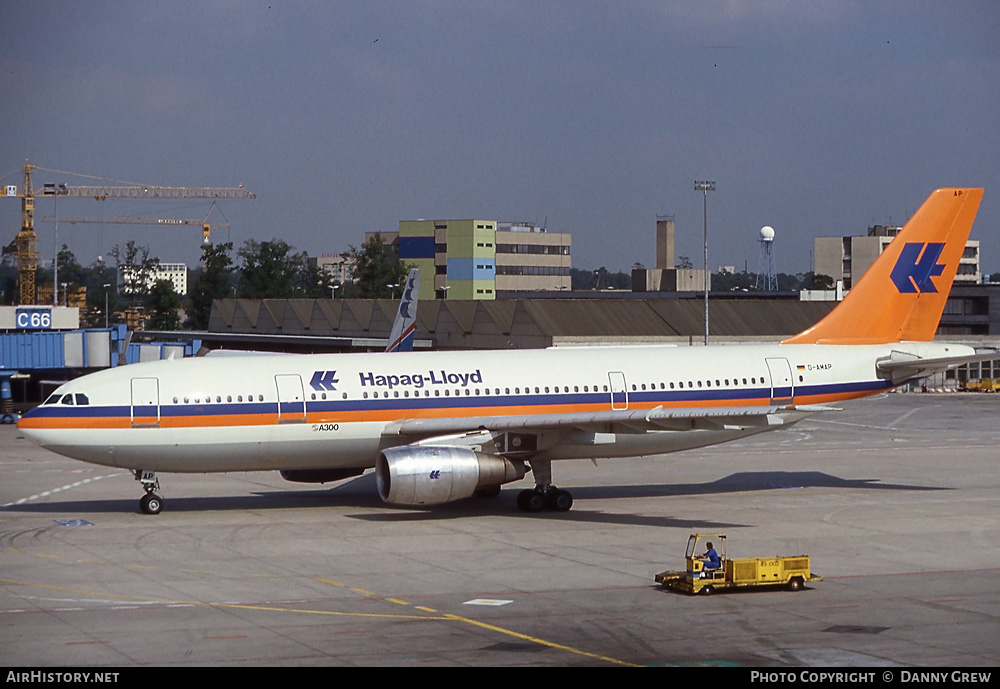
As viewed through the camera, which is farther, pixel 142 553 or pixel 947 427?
→ pixel 947 427

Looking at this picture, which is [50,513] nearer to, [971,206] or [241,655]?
[241,655]

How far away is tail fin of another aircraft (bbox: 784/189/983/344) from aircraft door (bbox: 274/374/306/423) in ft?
60.9

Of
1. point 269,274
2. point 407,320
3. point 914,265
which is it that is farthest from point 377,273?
point 914,265

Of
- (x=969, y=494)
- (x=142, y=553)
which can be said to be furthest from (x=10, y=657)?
(x=969, y=494)

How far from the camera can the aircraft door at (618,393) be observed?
40.4 meters

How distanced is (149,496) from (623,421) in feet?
48.8

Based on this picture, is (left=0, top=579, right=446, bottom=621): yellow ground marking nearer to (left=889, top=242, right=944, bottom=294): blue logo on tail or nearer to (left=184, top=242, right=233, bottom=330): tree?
(left=889, top=242, right=944, bottom=294): blue logo on tail

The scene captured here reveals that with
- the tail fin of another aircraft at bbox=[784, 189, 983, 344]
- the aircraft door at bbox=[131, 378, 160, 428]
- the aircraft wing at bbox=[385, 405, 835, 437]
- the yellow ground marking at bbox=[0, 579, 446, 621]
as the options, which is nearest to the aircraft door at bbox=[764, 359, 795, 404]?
the tail fin of another aircraft at bbox=[784, 189, 983, 344]

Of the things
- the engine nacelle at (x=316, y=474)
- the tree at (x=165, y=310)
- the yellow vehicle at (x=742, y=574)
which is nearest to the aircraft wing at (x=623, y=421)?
the engine nacelle at (x=316, y=474)

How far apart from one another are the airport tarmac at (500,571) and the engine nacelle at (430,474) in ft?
3.45

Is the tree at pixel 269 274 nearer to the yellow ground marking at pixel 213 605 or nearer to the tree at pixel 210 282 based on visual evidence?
the tree at pixel 210 282
